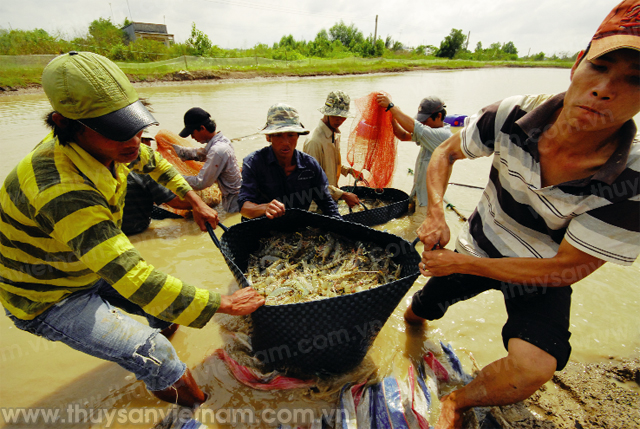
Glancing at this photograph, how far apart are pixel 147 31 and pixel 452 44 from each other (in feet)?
175

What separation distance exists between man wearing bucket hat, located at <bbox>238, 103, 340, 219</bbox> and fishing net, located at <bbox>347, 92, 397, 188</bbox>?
1.52 meters

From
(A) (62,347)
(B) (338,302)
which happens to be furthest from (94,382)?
(B) (338,302)

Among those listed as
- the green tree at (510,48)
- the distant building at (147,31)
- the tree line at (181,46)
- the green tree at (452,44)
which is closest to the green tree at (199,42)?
the tree line at (181,46)

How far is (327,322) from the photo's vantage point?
1666mm

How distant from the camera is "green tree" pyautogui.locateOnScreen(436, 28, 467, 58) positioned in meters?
56.8

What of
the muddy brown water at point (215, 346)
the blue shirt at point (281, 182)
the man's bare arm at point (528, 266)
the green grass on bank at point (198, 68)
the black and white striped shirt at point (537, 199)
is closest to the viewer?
the black and white striped shirt at point (537, 199)

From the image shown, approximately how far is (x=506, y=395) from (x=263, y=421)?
1415mm

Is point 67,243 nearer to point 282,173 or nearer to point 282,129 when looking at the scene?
point 282,129

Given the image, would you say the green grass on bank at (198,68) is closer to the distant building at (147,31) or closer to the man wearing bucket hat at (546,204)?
the man wearing bucket hat at (546,204)

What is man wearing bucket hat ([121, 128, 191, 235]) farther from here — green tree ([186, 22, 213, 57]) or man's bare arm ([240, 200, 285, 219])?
green tree ([186, 22, 213, 57])

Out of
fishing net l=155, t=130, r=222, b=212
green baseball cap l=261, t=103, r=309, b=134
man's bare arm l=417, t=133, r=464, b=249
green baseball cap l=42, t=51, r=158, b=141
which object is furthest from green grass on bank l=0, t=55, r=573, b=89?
man's bare arm l=417, t=133, r=464, b=249

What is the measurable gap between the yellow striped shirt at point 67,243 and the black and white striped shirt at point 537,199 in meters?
1.72

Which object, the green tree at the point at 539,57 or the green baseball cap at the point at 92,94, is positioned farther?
the green tree at the point at 539,57

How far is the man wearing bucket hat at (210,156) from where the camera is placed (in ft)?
13.0
